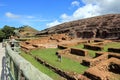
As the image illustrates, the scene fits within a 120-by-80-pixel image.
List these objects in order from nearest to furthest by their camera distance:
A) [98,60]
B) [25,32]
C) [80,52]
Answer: [98,60] < [80,52] < [25,32]

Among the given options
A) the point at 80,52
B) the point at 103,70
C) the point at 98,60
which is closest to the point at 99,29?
the point at 80,52

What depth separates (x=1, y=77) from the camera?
7.40m

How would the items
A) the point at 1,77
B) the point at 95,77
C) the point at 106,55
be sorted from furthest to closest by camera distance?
the point at 106,55 < the point at 95,77 < the point at 1,77

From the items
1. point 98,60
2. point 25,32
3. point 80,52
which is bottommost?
point 98,60

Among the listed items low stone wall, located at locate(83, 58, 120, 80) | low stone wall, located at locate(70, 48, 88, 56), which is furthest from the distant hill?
low stone wall, located at locate(83, 58, 120, 80)

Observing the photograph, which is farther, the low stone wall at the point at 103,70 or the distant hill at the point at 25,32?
the distant hill at the point at 25,32

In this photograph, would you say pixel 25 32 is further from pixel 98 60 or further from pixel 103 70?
pixel 103 70

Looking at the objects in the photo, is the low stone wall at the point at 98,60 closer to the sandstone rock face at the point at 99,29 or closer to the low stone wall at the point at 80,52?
the low stone wall at the point at 80,52

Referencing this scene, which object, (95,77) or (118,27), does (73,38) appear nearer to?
(118,27)

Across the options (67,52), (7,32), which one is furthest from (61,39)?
(7,32)

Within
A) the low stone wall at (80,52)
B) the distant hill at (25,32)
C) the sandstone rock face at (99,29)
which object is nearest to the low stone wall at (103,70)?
the low stone wall at (80,52)

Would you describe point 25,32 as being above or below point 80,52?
above

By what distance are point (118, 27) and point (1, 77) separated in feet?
86.9

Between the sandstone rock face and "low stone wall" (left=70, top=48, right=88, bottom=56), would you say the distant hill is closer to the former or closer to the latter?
the sandstone rock face
